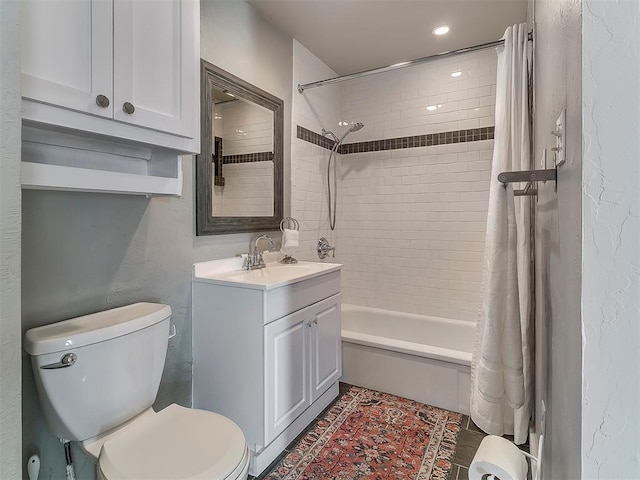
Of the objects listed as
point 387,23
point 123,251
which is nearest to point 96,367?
point 123,251

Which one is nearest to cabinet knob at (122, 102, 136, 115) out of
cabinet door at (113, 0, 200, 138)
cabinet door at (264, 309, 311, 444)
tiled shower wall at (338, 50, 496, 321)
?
cabinet door at (113, 0, 200, 138)

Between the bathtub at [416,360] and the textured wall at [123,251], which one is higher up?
the textured wall at [123,251]

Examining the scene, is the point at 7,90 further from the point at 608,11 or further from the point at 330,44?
the point at 330,44

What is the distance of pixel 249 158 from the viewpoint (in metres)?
2.19

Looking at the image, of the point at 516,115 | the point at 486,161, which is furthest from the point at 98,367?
the point at 486,161

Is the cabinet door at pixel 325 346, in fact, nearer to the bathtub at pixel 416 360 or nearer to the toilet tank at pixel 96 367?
the bathtub at pixel 416 360

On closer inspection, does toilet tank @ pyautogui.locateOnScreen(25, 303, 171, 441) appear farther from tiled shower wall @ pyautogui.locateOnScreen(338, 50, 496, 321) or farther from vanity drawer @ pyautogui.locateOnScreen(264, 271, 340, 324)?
tiled shower wall @ pyautogui.locateOnScreen(338, 50, 496, 321)

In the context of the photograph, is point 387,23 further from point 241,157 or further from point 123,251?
point 123,251

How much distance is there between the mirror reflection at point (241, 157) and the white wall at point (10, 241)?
1.26 meters

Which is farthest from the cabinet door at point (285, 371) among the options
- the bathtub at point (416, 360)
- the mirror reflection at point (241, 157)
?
the mirror reflection at point (241, 157)

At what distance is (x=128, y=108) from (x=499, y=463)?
1.63 metres

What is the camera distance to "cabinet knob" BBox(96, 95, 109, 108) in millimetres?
1032

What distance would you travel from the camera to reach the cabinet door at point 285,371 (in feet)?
5.41

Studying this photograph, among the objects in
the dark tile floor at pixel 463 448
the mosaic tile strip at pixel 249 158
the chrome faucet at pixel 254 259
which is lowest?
the dark tile floor at pixel 463 448
